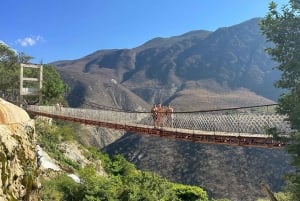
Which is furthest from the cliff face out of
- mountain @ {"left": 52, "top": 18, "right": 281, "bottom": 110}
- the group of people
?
mountain @ {"left": 52, "top": 18, "right": 281, "bottom": 110}

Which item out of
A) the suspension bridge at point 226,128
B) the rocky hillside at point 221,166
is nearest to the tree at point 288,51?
the suspension bridge at point 226,128

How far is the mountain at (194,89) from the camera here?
164 ft

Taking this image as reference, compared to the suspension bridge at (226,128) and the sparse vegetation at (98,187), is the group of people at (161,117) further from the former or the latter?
the sparse vegetation at (98,187)

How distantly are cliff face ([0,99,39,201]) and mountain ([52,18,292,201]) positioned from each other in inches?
1501

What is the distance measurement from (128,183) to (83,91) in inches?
2853

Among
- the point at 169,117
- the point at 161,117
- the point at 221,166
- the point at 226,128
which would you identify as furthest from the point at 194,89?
the point at 226,128

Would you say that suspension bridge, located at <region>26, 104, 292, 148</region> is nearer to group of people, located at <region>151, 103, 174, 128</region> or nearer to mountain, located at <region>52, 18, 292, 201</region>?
group of people, located at <region>151, 103, 174, 128</region>

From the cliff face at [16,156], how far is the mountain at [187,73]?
216ft

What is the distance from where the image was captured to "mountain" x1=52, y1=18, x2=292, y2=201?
50.0 m

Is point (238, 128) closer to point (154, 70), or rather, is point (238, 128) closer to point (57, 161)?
point (57, 161)

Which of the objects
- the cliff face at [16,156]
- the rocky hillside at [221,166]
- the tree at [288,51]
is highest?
the tree at [288,51]

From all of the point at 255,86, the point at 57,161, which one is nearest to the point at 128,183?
the point at 57,161

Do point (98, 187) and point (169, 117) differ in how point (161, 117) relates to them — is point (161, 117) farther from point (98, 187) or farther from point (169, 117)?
point (98, 187)

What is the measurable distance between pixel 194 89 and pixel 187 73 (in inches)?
899
